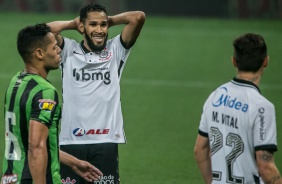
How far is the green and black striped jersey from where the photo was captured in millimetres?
7113

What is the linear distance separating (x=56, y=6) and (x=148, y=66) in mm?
A: 6588

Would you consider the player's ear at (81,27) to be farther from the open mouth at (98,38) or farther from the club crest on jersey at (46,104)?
the club crest on jersey at (46,104)

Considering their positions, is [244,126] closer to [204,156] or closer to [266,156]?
[266,156]

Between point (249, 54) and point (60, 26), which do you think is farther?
point (60, 26)

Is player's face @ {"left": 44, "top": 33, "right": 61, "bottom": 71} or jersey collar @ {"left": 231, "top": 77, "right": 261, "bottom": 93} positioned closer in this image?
jersey collar @ {"left": 231, "top": 77, "right": 261, "bottom": 93}

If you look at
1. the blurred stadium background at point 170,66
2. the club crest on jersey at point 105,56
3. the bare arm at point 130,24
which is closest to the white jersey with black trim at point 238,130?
the club crest on jersey at point 105,56

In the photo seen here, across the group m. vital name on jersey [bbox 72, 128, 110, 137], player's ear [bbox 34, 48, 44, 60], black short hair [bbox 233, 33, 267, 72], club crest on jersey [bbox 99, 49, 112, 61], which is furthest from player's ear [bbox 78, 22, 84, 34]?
black short hair [bbox 233, 33, 267, 72]

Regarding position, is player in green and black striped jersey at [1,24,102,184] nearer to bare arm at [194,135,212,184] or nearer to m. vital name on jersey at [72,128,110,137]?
bare arm at [194,135,212,184]

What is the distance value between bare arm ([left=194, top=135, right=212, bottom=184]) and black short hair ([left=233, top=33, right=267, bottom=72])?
0.67 metres

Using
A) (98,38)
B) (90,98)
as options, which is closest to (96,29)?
(98,38)

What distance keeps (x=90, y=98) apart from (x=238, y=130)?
2.37 metres

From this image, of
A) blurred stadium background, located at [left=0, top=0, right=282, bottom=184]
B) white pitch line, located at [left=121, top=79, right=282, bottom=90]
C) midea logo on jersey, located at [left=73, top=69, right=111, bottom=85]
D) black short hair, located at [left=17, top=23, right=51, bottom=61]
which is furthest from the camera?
white pitch line, located at [left=121, top=79, right=282, bottom=90]

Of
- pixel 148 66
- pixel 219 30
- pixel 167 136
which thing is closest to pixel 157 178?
pixel 167 136

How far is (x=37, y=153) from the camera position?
6.96 m
